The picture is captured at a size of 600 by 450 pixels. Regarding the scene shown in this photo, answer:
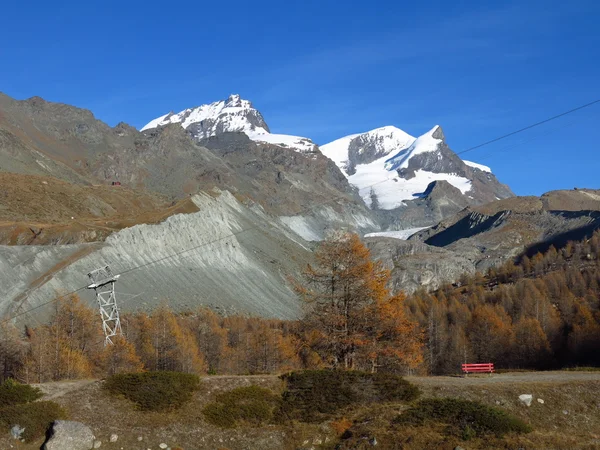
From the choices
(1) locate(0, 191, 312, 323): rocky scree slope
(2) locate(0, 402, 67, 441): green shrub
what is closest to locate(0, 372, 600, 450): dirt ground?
(2) locate(0, 402, 67, 441): green shrub

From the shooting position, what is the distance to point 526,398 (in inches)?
931

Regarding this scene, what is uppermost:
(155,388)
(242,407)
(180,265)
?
(180,265)

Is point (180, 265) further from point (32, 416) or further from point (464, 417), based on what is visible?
point (464, 417)

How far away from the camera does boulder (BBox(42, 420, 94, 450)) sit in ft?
71.1

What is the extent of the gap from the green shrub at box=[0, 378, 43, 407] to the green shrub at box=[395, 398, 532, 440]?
13144 mm

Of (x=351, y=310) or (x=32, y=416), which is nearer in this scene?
(x=32, y=416)

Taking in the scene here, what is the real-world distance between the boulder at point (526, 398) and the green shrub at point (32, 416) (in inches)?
639

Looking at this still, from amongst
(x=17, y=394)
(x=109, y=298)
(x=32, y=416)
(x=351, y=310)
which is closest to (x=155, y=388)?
(x=32, y=416)

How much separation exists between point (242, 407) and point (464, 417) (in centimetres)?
791

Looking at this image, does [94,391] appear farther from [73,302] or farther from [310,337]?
[73,302]

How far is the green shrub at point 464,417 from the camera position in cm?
2109

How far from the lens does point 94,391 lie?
2506 centimetres

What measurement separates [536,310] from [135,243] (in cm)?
7019

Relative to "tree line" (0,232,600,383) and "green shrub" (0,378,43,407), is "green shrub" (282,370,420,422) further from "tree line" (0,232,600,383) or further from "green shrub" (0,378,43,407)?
"green shrub" (0,378,43,407)
